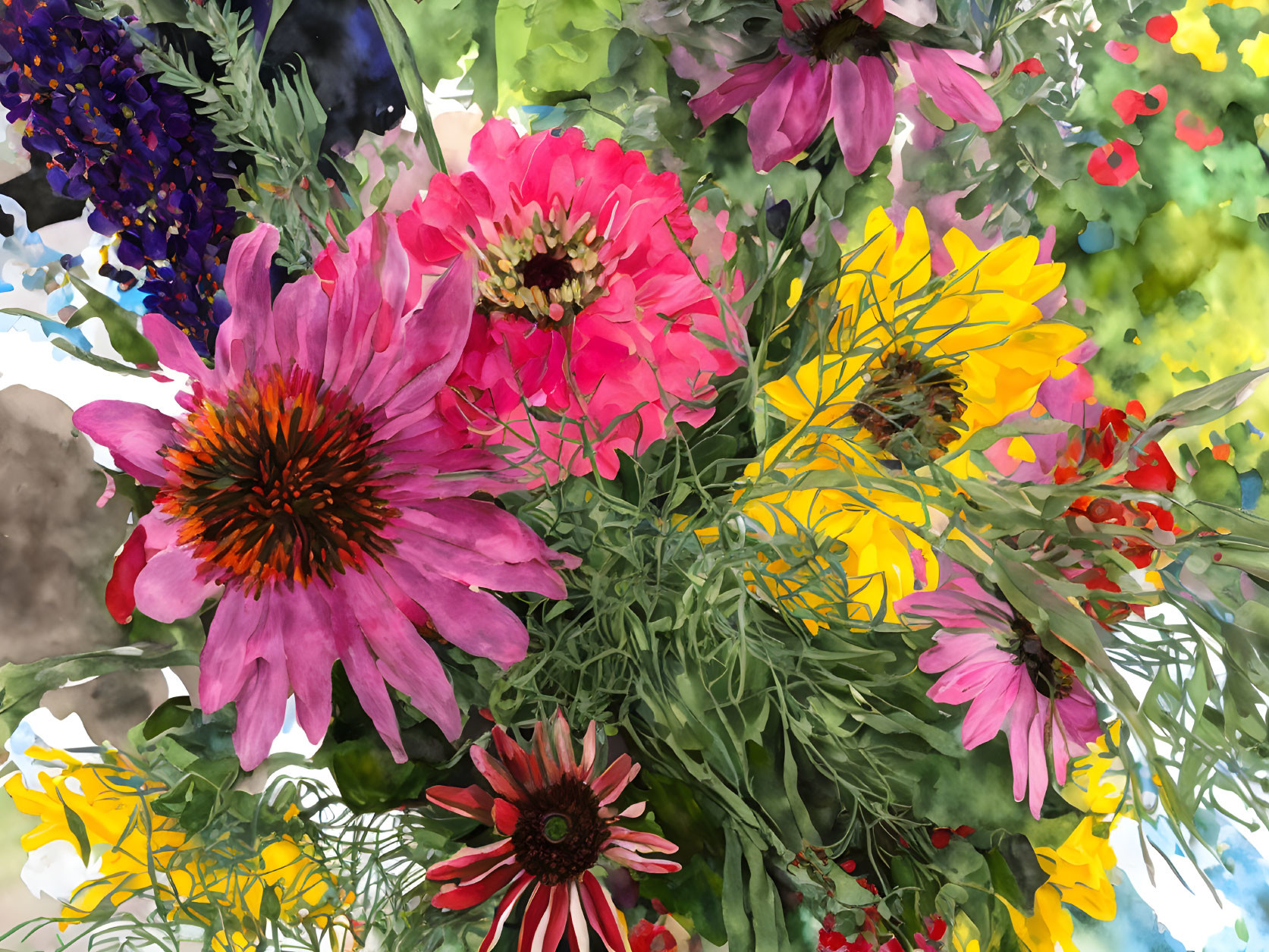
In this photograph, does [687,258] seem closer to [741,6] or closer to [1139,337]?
[741,6]

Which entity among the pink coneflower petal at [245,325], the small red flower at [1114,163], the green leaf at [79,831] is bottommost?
the green leaf at [79,831]

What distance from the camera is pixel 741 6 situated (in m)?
0.26

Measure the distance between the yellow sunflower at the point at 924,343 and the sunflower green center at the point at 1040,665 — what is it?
0.07 meters

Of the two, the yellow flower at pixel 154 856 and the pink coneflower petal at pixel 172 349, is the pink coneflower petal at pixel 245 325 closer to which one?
the pink coneflower petal at pixel 172 349

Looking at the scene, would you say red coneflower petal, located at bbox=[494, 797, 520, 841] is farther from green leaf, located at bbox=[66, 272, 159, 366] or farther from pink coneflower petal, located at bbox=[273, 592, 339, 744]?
green leaf, located at bbox=[66, 272, 159, 366]

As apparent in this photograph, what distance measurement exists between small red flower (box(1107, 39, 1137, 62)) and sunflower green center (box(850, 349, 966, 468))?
0.46 ft

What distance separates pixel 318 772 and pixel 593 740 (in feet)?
0.33

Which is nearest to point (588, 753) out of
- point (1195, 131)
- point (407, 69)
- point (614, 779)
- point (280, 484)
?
point (614, 779)

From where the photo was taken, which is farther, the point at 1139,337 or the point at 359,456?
the point at 1139,337

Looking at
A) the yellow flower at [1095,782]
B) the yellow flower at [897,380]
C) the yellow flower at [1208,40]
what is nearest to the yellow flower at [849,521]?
the yellow flower at [897,380]

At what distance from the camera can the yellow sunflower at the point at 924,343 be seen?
25cm

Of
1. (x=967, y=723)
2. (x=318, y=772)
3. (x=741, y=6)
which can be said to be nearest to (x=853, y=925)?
(x=967, y=723)

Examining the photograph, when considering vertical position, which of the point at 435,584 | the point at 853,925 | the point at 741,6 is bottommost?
the point at 853,925

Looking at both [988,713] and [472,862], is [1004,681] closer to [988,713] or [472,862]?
[988,713]
